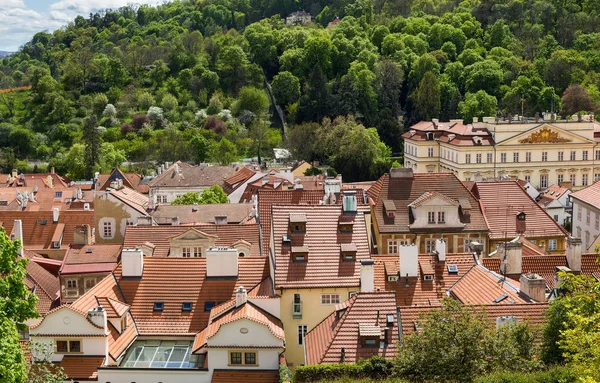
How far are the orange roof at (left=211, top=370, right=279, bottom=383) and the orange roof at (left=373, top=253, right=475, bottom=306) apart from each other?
5.86 m

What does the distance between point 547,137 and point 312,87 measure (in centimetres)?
4398

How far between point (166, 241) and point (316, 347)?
49.3ft

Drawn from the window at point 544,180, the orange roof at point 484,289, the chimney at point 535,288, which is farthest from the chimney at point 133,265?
the window at point 544,180

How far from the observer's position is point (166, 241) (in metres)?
39.5

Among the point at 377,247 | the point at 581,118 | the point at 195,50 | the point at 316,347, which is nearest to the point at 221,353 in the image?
the point at 316,347

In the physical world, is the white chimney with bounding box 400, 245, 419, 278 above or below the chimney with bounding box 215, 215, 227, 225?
below

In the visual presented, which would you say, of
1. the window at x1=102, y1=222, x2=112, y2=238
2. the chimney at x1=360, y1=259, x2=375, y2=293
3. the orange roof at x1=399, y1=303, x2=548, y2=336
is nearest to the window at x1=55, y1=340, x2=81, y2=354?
the chimney at x1=360, y1=259, x2=375, y2=293

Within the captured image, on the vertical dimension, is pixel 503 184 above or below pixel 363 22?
below

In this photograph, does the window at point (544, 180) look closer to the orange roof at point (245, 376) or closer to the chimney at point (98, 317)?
the orange roof at point (245, 376)

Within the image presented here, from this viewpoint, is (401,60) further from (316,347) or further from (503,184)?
(316,347)

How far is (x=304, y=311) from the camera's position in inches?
1161

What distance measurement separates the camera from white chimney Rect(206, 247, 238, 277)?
3098 cm

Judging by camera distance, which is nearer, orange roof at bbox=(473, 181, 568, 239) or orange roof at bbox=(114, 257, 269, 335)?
orange roof at bbox=(114, 257, 269, 335)

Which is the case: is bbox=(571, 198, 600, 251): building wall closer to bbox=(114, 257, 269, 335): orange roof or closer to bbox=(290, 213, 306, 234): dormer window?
bbox=(290, 213, 306, 234): dormer window
